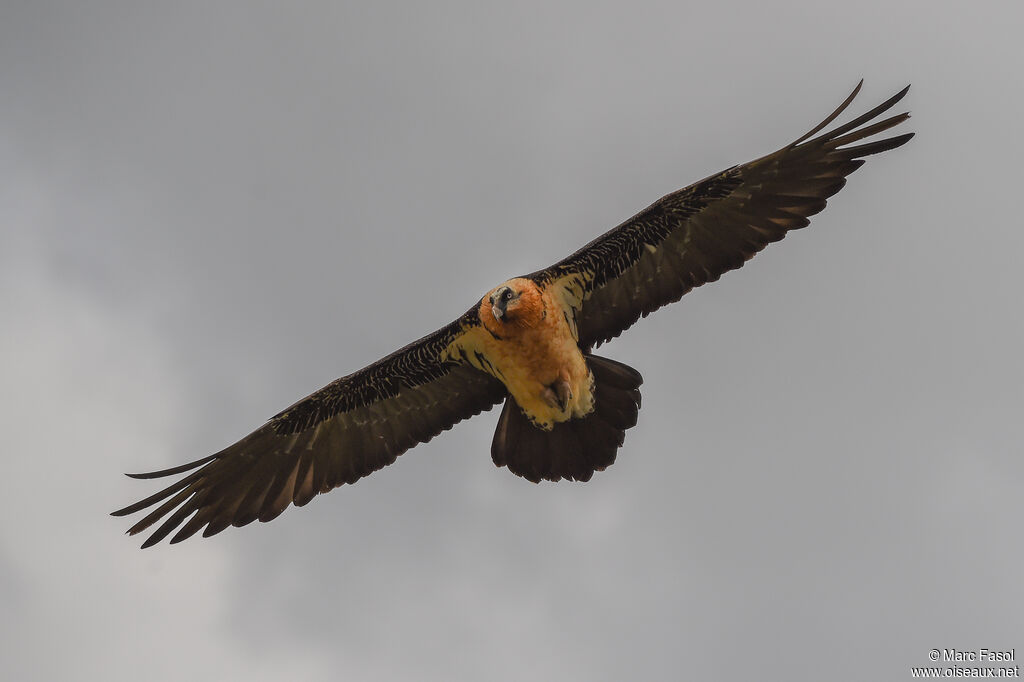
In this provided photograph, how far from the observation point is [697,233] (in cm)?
1325

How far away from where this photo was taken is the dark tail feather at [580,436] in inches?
532

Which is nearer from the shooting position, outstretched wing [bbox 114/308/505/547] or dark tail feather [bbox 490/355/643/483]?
dark tail feather [bbox 490/355/643/483]

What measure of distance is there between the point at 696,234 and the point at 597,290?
4.62ft

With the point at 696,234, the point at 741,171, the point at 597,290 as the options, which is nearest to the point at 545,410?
the point at 597,290

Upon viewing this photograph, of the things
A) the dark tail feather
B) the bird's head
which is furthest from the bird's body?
the dark tail feather

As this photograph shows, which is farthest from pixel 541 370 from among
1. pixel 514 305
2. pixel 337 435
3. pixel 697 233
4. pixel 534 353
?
pixel 337 435

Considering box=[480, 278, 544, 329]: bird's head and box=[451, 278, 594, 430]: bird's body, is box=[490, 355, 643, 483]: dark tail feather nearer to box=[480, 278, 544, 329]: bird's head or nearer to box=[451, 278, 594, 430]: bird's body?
box=[451, 278, 594, 430]: bird's body

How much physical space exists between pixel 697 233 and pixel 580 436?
290 centimetres

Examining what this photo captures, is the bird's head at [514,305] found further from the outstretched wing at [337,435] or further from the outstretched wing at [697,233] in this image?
the outstretched wing at [337,435]

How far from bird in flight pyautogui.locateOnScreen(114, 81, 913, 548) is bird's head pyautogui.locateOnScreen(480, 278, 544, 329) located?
0.02m

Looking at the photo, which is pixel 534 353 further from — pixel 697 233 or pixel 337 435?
pixel 337 435

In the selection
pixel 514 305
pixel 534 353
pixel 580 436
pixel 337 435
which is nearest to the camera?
pixel 514 305

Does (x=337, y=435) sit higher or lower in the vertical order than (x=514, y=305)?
lower

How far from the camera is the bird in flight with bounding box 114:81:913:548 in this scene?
12859 mm
